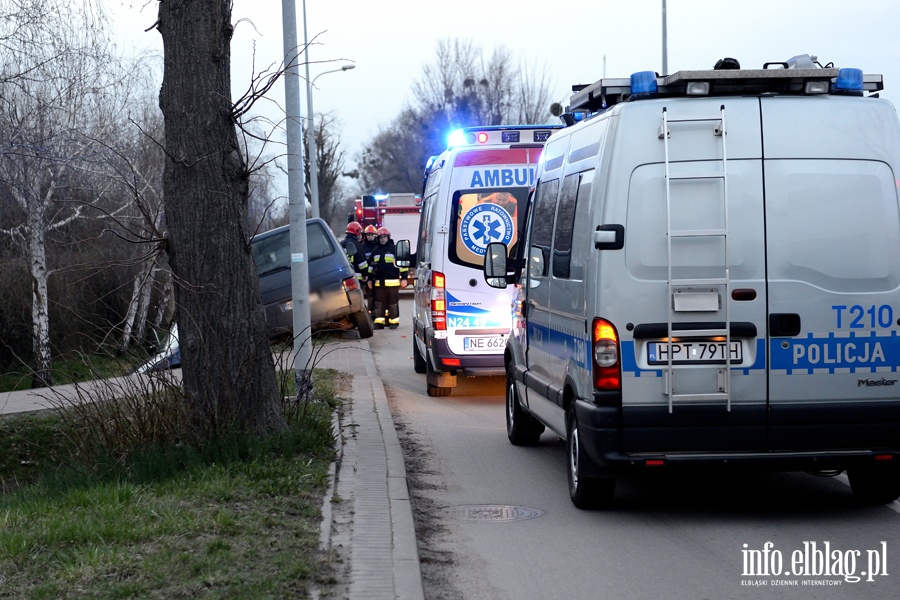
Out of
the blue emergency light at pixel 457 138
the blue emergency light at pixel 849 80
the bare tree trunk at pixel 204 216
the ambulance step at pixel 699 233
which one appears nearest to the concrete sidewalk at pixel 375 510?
the bare tree trunk at pixel 204 216

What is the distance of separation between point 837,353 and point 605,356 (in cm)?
133

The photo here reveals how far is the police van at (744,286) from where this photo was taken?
6.12 meters

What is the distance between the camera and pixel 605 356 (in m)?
6.18

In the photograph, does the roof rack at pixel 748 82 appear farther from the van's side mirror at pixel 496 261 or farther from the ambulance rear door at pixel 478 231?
the ambulance rear door at pixel 478 231

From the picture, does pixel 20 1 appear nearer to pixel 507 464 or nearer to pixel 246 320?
pixel 246 320

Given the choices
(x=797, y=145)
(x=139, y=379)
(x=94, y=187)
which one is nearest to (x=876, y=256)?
(x=797, y=145)

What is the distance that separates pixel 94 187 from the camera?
21312 mm

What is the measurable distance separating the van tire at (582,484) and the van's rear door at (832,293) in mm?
1103

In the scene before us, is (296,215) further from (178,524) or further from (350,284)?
(350,284)

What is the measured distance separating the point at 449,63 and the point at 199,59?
151 ft

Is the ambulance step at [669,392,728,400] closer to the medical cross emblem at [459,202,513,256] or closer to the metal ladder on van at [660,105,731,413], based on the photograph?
the metal ladder on van at [660,105,731,413]

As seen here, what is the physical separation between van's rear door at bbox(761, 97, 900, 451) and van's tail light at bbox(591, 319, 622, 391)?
879 millimetres

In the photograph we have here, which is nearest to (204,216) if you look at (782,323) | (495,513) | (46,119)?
(495,513)

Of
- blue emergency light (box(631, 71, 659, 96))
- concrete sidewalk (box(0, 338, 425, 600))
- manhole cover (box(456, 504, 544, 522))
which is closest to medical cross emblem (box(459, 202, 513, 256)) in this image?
concrete sidewalk (box(0, 338, 425, 600))
